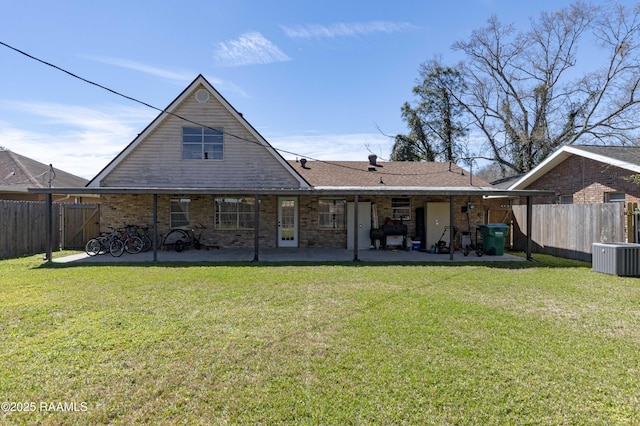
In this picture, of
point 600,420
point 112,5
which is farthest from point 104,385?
point 112,5

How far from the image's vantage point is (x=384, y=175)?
1594 centimetres

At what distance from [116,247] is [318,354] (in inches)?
429

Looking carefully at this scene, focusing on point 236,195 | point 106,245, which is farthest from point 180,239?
point 236,195

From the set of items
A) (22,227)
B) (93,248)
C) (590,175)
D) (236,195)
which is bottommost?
(93,248)

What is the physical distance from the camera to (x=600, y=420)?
9.21 feet

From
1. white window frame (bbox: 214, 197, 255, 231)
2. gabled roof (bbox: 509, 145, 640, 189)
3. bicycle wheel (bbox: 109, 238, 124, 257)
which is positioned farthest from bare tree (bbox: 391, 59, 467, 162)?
bicycle wheel (bbox: 109, 238, 124, 257)

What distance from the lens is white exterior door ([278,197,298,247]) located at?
14.1 meters

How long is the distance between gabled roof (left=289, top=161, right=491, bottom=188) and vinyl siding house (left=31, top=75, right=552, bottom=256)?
13 centimetres

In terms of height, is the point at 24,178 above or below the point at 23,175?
below

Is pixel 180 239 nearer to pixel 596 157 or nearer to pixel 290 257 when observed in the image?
pixel 290 257

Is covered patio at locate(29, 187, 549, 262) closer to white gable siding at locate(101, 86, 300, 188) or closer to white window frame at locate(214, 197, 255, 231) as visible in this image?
white window frame at locate(214, 197, 255, 231)

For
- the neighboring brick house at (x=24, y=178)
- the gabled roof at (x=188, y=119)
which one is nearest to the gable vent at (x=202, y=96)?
the gabled roof at (x=188, y=119)

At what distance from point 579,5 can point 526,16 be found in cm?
326

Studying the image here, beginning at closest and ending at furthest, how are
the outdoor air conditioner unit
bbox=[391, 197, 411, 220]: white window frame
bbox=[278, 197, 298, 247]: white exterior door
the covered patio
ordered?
1. the outdoor air conditioner unit
2. the covered patio
3. bbox=[278, 197, 298, 247]: white exterior door
4. bbox=[391, 197, 411, 220]: white window frame
